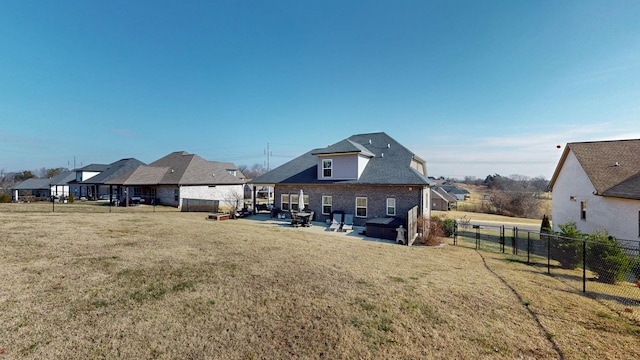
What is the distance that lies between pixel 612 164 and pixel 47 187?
79.3 metres

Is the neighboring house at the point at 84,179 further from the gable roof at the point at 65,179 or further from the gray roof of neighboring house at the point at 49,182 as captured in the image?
the gray roof of neighboring house at the point at 49,182

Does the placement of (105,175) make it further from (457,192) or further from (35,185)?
(457,192)

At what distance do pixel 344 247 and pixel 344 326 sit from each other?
6.90 m

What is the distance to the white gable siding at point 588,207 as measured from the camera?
12867 mm

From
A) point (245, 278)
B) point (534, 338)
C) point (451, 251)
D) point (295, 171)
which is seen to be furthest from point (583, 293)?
point (295, 171)

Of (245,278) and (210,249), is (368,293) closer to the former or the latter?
(245,278)

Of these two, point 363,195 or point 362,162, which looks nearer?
point 363,195

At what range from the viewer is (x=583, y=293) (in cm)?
725

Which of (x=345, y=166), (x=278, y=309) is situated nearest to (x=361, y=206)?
(x=345, y=166)

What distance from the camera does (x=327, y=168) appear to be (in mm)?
20688

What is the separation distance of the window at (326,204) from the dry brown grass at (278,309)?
1076 centimetres

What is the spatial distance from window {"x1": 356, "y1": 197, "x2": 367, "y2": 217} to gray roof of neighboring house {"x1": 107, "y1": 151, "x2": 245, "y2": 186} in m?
19.9

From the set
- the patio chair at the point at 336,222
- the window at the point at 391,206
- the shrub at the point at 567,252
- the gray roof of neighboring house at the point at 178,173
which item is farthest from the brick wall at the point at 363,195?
the gray roof of neighboring house at the point at 178,173

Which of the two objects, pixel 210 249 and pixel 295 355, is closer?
pixel 295 355
